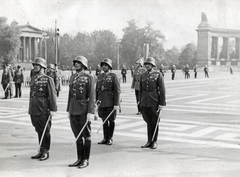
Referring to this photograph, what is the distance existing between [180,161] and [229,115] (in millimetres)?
7222

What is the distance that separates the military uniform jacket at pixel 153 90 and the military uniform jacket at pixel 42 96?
217 centimetres

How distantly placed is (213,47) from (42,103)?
72.9 meters

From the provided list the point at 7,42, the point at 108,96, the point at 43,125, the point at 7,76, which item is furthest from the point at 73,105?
the point at 7,42

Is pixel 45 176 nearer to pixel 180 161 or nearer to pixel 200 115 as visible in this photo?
pixel 180 161

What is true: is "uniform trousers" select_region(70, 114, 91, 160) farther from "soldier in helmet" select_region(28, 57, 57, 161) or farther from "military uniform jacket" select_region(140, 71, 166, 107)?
"military uniform jacket" select_region(140, 71, 166, 107)

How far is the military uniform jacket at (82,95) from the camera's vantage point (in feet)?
21.2

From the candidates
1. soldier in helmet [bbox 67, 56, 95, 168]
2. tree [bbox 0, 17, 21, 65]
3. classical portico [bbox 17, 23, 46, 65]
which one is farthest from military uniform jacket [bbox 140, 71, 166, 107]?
classical portico [bbox 17, 23, 46, 65]

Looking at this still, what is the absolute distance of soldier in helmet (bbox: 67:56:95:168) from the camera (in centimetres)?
643

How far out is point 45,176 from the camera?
→ 582 centimetres

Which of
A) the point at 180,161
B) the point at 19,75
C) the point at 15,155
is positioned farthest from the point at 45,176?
the point at 19,75

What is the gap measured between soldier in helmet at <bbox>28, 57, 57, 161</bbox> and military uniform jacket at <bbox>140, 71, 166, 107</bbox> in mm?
2168

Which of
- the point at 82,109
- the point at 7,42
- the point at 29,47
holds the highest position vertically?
the point at 29,47

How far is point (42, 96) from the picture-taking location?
6.82 meters

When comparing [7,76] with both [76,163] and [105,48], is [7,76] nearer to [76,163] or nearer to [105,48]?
[76,163]
